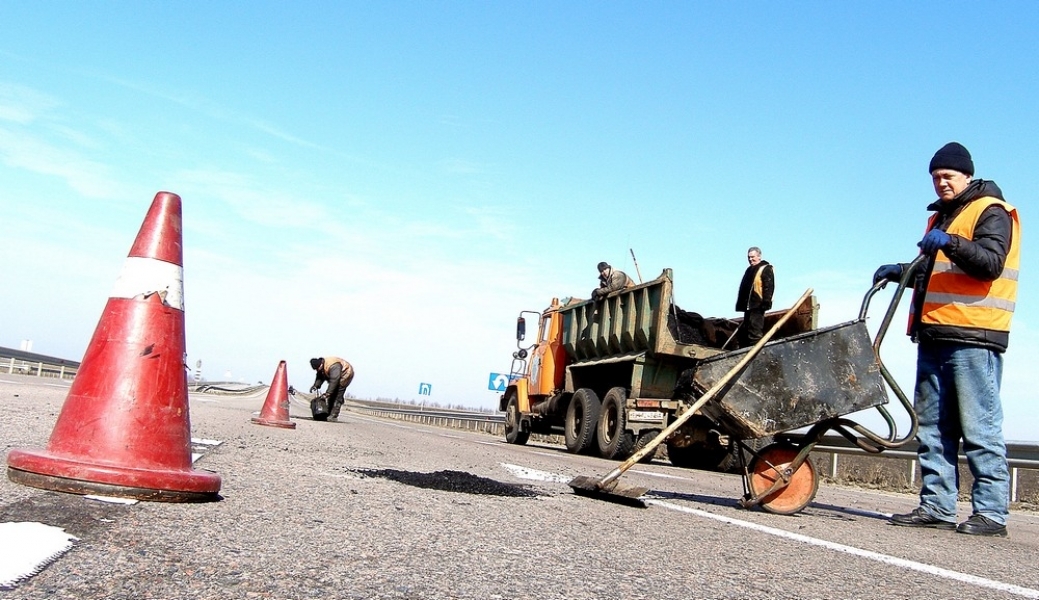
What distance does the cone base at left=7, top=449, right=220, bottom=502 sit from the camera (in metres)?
3.53

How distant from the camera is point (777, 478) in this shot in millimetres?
5758

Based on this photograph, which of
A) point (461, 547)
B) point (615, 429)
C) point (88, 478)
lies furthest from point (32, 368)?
point (461, 547)

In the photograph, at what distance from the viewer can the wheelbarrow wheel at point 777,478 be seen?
5773mm

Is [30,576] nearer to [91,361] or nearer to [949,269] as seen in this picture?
[91,361]

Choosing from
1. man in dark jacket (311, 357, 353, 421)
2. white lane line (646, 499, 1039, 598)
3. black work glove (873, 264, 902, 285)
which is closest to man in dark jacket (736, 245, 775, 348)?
black work glove (873, 264, 902, 285)

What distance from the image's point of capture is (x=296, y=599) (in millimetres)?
2369

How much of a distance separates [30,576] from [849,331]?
15.5 ft

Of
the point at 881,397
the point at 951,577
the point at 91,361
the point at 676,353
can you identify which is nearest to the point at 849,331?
the point at 881,397

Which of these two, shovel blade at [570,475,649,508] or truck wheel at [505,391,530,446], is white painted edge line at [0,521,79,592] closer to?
shovel blade at [570,475,649,508]

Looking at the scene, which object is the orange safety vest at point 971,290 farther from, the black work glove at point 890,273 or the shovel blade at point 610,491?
the shovel blade at point 610,491

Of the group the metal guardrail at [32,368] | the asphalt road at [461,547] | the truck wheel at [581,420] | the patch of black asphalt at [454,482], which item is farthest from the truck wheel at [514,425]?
the metal guardrail at [32,368]

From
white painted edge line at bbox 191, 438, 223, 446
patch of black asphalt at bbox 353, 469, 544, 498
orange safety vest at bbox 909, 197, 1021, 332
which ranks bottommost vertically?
patch of black asphalt at bbox 353, 469, 544, 498

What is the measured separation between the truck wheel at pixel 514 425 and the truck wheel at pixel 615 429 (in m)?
4.08

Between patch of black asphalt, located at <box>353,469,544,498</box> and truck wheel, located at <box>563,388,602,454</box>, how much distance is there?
23.7 feet
